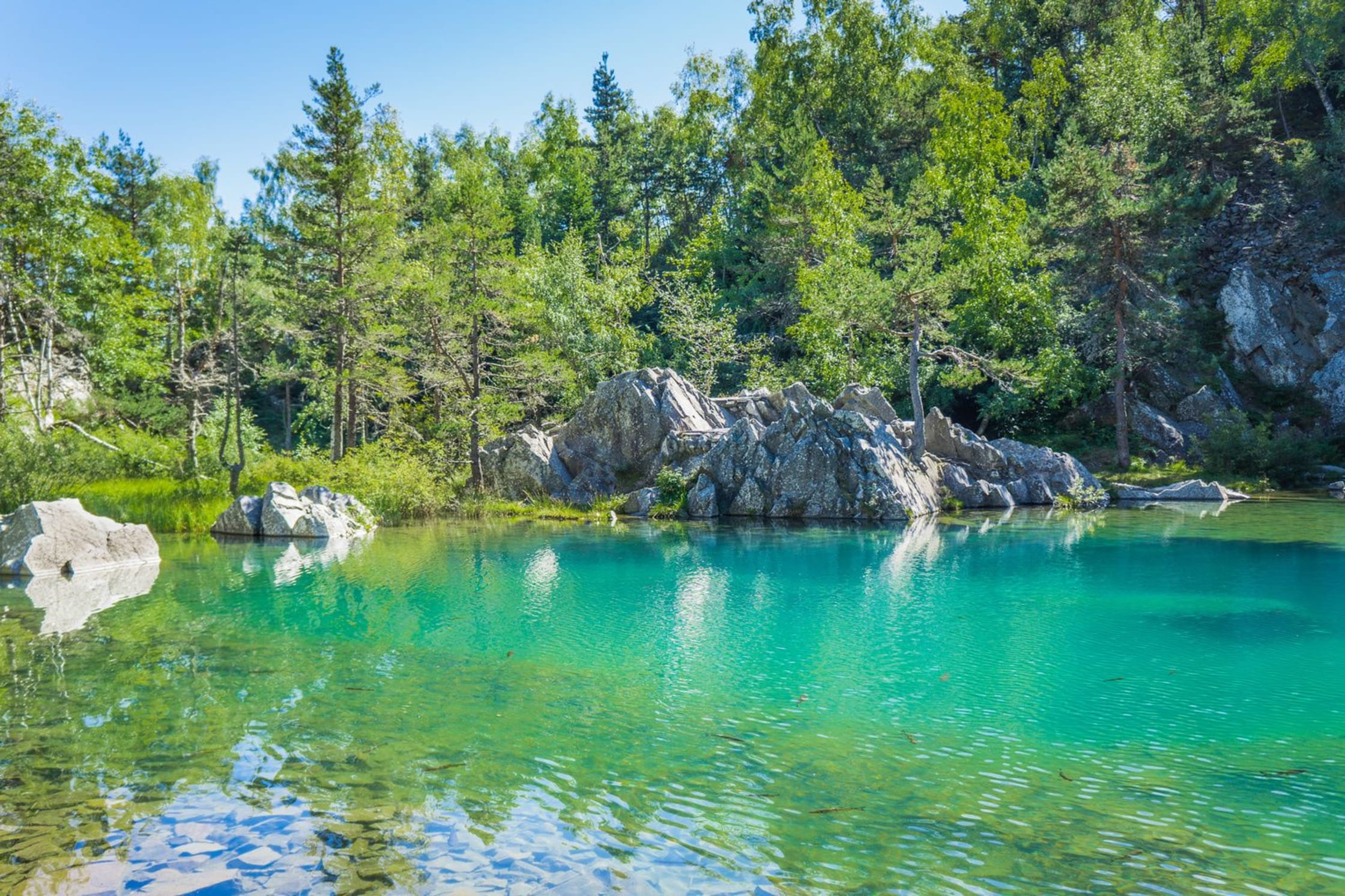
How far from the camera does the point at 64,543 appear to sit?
17.6 meters

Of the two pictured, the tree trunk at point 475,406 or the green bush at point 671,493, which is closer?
the green bush at point 671,493

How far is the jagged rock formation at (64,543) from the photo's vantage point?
17062 millimetres

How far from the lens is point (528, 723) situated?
27.6ft

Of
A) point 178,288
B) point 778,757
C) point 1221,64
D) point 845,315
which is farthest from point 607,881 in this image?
point 1221,64

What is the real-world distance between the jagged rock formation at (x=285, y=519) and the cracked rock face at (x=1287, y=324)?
133ft

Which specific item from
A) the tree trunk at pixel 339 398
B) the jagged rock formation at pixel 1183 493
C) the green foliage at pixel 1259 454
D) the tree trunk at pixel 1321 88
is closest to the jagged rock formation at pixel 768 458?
the jagged rock formation at pixel 1183 493

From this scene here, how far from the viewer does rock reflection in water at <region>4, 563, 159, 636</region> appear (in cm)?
1305

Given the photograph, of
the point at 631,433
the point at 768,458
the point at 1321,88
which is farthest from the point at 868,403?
the point at 1321,88

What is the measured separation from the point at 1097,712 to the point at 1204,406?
36.3 m

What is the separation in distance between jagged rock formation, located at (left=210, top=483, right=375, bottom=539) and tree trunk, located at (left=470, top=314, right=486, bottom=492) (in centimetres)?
774

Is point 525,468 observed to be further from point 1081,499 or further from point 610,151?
point 610,151

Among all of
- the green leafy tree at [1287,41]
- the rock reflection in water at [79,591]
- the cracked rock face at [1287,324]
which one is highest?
the green leafy tree at [1287,41]

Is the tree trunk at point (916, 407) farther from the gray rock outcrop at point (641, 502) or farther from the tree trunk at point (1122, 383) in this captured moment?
the gray rock outcrop at point (641, 502)

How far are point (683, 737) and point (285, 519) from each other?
19772mm
